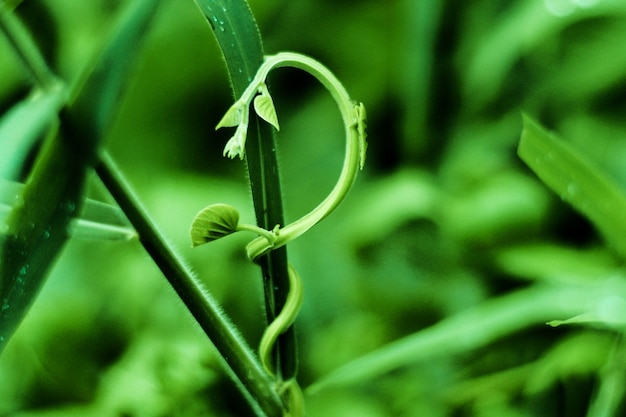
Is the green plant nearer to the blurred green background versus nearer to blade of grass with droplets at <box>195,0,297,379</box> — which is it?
blade of grass with droplets at <box>195,0,297,379</box>

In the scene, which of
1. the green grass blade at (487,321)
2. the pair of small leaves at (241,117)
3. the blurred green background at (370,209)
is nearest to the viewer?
the pair of small leaves at (241,117)

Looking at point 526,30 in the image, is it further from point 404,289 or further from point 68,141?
point 68,141

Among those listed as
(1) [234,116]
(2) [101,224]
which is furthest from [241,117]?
(2) [101,224]

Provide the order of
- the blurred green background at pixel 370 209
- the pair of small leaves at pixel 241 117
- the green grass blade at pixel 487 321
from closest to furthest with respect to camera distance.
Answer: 1. the pair of small leaves at pixel 241 117
2. the green grass blade at pixel 487 321
3. the blurred green background at pixel 370 209

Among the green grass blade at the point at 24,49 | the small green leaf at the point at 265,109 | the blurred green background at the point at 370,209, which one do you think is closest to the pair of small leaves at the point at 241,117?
the small green leaf at the point at 265,109

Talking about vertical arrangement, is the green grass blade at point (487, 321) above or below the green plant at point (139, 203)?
below

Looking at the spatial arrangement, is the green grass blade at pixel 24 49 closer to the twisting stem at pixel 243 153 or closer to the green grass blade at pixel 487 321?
the twisting stem at pixel 243 153

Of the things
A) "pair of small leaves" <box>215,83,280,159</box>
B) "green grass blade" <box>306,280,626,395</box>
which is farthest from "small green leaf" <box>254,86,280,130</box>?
"green grass blade" <box>306,280,626,395</box>
